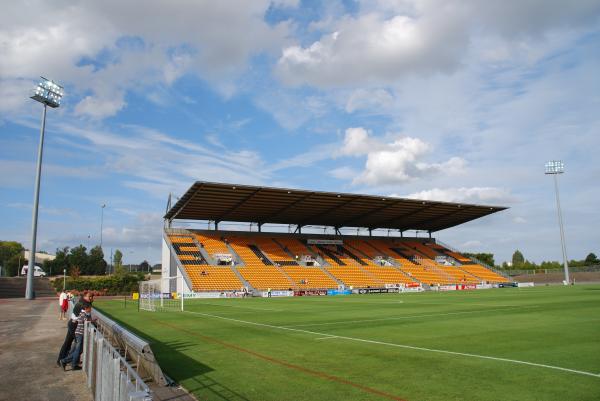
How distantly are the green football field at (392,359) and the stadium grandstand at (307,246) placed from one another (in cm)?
3308

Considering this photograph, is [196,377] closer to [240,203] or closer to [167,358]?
[167,358]

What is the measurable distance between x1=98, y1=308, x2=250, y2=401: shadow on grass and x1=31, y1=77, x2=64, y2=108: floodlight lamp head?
44.3 metres

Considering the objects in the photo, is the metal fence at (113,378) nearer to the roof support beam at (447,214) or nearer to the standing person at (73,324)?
the standing person at (73,324)

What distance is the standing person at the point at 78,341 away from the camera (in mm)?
10938

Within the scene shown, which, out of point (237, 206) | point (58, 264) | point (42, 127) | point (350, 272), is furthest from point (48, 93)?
point (58, 264)

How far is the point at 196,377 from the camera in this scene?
9.95 m

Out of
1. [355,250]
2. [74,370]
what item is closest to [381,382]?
[74,370]

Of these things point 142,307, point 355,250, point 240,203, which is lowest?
point 142,307

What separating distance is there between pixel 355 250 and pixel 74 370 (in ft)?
203

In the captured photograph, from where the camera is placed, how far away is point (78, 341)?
433 inches

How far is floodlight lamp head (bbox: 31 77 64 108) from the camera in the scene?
48.6 metres

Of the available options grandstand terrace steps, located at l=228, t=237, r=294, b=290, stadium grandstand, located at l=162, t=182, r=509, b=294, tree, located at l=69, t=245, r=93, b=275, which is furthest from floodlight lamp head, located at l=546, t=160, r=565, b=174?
tree, located at l=69, t=245, r=93, b=275

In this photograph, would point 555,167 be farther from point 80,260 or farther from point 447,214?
point 80,260

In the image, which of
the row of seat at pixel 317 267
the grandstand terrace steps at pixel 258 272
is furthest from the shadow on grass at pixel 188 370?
the grandstand terrace steps at pixel 258 272
